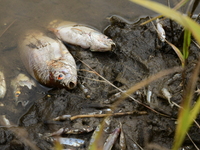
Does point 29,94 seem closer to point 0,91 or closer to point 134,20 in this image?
point 0,91

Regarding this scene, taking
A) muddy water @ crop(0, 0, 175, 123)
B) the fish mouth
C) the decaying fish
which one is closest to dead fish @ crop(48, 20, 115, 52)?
muddy water @ crop(0, 0, 175, 123)

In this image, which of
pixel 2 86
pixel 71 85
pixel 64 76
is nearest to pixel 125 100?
pixel 71 85

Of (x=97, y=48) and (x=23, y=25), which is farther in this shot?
(x=23, y=25)

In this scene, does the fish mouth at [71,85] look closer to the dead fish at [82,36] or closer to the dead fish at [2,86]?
the dead fish at [82,36]

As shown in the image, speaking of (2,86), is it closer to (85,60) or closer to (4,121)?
(4,121)

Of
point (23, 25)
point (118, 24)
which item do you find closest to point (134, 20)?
point (118, 24)

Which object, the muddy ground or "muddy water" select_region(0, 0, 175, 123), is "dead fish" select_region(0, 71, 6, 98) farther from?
"muddy water" select_region(0, 0, 175, 123)

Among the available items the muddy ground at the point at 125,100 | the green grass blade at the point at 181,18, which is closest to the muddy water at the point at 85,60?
the muddy ground at the point at 125,100
